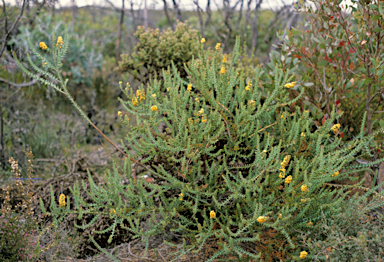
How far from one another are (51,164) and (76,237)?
1.66 metres

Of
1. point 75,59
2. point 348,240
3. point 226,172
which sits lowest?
point 348,240

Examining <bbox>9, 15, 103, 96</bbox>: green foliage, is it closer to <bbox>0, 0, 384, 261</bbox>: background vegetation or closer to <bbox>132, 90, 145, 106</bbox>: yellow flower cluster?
<bbox>0, 0, 384, 261</bbox>: background vegetation

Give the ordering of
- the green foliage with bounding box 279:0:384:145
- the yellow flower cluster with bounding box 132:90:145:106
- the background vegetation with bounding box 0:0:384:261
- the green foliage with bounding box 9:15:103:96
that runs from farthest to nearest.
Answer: the green foliage with bounding box 9:15:103:96 < the green foliage with bounding box 279:0:384:145 < the background vegetation with bounding box 0:0:384:261 < the yellow flower cluster with bounding box 132:90:145:106

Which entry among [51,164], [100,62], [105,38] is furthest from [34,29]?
[105,38]

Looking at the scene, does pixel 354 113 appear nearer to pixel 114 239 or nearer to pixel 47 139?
pixel 114 239

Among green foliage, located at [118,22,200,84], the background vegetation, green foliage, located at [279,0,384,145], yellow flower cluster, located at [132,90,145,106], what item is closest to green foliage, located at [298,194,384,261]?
the background vegetation

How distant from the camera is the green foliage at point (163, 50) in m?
3.54

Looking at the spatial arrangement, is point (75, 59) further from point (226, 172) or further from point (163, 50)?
point (226, 172)

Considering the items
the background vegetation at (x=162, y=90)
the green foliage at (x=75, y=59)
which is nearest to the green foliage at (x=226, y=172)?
the background vegetation at (x=162, y=90)

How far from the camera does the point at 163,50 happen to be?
11.8ft

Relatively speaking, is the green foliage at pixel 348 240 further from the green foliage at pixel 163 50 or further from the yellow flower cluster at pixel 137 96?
the green foliage at pixel 163 50

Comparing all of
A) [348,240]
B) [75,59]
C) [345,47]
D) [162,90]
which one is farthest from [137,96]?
[75,59]

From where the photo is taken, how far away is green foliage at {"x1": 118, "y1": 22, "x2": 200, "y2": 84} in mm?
3535

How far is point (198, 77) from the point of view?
202 cm
